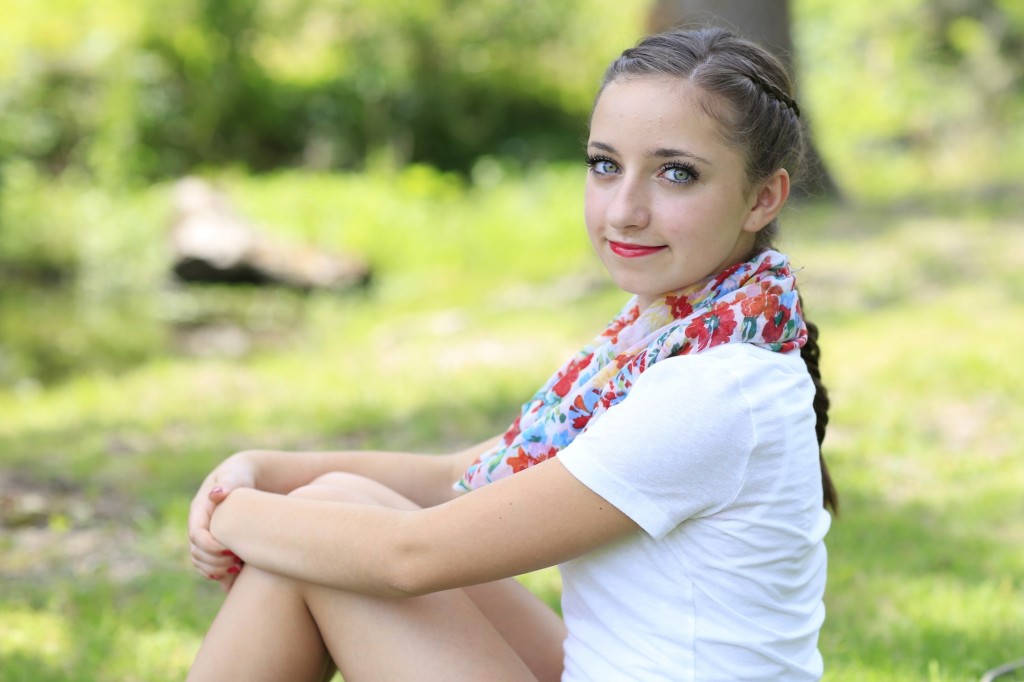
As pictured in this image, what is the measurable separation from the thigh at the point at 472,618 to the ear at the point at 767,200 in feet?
2.29

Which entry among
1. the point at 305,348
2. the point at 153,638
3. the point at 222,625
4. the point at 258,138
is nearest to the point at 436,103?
the point at 258,138

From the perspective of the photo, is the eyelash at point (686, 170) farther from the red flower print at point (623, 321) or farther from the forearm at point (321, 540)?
the forearm at point (321, 540)

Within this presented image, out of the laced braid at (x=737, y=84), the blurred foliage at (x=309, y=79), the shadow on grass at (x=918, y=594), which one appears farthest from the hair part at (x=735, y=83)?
the blurred foliage at (x=309, y=79)

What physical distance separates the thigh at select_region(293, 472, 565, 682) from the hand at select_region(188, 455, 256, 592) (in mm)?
128

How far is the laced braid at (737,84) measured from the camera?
1610mm

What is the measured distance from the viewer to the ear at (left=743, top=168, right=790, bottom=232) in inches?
66.3

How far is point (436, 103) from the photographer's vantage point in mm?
13086

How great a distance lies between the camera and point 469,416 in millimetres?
4523

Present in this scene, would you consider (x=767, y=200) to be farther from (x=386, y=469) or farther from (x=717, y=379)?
(x=386, y=469)

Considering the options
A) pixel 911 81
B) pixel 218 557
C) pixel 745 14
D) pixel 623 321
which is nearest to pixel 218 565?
pixel 218 557

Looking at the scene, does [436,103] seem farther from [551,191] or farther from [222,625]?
[222,625]

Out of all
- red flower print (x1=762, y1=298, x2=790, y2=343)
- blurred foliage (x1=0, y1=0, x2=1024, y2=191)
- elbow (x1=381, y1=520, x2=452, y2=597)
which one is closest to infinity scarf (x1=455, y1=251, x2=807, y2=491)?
red flower print (x1=762, y1=298, x2=790, y2=343)

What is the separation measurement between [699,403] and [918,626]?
5.07ft

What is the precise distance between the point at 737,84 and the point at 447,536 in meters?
0.73
